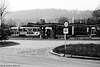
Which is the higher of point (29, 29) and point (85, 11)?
point (85, 11)

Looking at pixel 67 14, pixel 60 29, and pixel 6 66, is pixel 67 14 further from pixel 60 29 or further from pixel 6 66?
pixel 6 66

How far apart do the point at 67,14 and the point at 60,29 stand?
94558 millimetres

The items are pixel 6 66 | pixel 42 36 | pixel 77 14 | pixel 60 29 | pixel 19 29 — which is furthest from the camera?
pixel 77 14

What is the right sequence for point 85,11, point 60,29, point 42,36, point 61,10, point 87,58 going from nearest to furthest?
point 87,58 → point 42,36 → point 60,29 → point 85,11 → point 61,10

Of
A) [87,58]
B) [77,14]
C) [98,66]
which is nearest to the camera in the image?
[98,66]

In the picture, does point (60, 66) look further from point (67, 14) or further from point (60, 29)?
point (67, 14)

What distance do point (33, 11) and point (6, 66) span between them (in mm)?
172504

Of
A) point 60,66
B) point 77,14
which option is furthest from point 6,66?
point 77,14

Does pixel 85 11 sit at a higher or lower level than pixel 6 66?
A: higher

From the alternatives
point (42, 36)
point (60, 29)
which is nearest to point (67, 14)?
point (60, 29)

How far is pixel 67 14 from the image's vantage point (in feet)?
530

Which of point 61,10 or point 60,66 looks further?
point 61,10

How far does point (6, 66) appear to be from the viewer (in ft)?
34.6

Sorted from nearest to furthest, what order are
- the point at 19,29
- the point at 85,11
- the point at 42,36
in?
the point at 42,36, the point at 19,29, the point at 85,11
